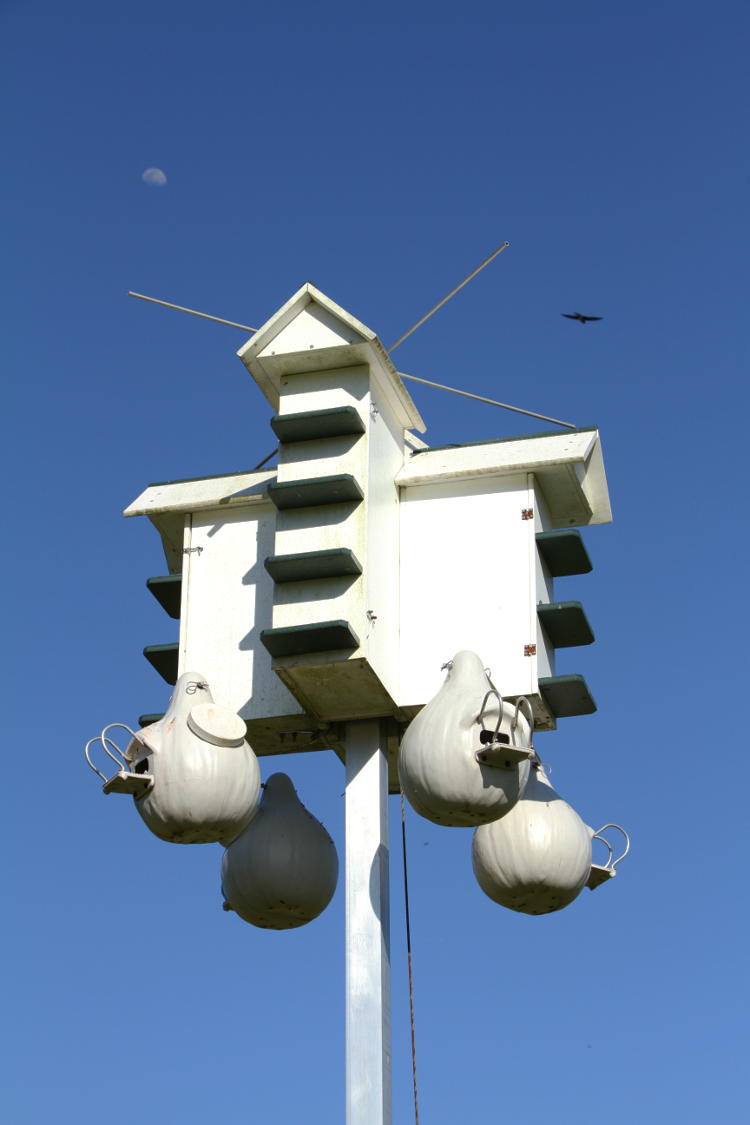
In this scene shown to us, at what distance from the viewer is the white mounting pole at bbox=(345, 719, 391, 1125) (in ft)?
26.6

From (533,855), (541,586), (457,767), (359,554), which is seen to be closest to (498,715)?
(457,767)

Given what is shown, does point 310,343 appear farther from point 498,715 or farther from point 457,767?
point 457,767

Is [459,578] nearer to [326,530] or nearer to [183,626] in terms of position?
[326,530]

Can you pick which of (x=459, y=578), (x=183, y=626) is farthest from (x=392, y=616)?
(x=183, y=626)

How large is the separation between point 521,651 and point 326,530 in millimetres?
1032

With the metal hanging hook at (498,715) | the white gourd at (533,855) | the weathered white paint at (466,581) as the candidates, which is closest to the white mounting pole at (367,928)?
the weathered white paint at (466,581)

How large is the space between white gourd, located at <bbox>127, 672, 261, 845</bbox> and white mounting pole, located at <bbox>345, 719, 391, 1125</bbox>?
70 cm

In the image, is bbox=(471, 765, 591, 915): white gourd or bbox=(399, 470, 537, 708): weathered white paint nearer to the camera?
bbox=(471, 765, 591, 915): white gourd

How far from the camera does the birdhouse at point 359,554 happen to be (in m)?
8.74

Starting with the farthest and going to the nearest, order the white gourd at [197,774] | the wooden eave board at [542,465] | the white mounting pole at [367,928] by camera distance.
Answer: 1. the wooden eave board at [542,465]
2. the white mounting pole at [367,928]
3. the white gourd at [197,774]

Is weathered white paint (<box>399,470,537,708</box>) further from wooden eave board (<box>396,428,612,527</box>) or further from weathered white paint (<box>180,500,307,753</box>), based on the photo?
weathered white paint (<box>180,500,307,753</box>)

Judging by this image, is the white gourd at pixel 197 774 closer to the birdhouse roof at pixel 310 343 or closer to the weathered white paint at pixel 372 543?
the weathered white paint at pixel 372 543

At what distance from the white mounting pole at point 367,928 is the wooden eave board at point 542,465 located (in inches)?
50.0

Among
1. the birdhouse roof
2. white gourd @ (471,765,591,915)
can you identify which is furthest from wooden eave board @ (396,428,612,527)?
white gourd @ (471,765,591,915)
